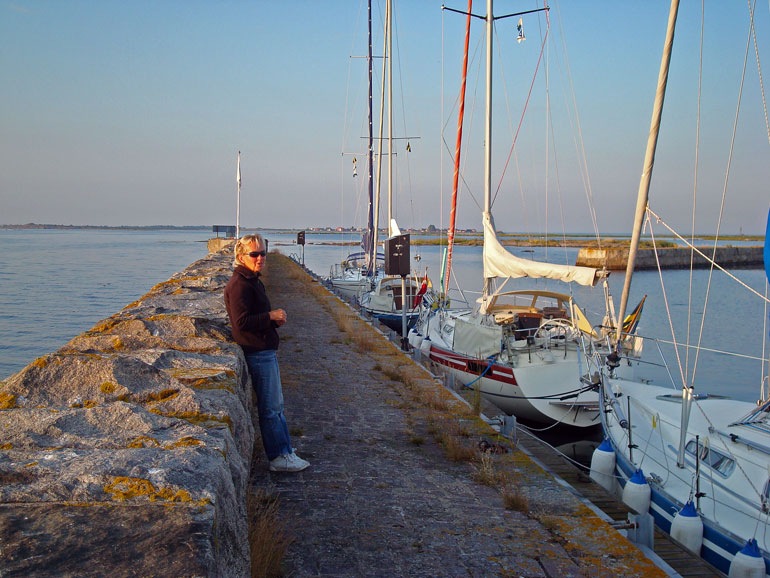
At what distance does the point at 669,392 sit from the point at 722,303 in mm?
32404

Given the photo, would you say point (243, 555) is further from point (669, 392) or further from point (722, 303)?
point (722, 303)

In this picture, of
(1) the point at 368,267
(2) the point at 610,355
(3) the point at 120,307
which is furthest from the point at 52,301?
(2) the point at 610,355

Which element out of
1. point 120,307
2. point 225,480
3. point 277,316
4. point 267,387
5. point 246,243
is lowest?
point 120,307

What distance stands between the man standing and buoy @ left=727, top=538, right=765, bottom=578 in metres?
3.53

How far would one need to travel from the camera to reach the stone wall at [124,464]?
212cm

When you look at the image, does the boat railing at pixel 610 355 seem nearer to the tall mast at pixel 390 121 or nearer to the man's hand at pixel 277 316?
the man's hand at pixel 277 316

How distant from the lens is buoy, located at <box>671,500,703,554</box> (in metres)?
5.64

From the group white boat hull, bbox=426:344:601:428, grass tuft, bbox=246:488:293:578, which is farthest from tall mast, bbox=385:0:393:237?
grass tuft, bbox=246:488:293:578

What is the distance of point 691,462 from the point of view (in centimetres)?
685

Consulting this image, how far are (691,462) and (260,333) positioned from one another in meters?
4.95

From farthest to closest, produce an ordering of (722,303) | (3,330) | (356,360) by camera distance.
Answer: (722,303) → (3,330) → (356,360)

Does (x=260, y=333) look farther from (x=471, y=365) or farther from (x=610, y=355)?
(x=471, y=365)

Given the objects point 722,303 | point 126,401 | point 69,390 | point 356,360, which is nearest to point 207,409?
point 126,401

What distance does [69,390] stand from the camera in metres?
3.89
